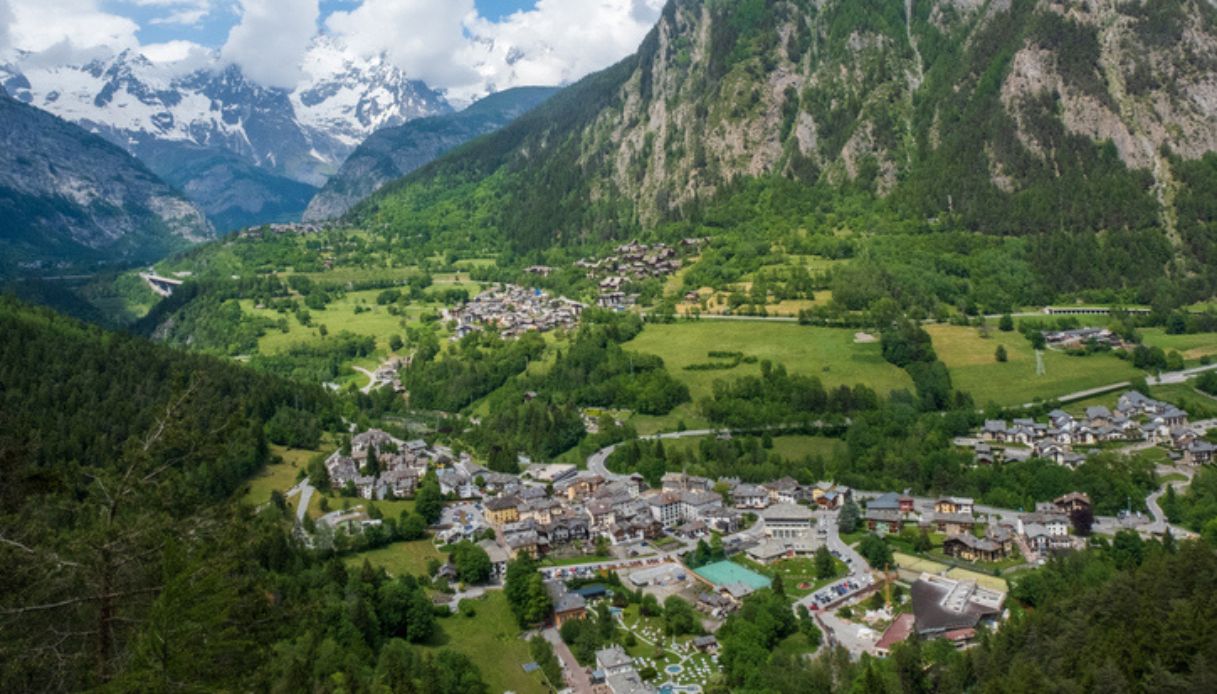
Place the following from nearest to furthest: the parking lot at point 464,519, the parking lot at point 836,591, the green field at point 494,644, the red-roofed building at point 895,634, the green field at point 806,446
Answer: the green field at point 494,644
the red-roofed building at point 895,634
the parking lot at point 836,591
the parking lot at point 464,519
the green field at point 806,446

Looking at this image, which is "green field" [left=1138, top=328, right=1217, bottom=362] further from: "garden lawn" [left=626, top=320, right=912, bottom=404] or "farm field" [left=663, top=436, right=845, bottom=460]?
"farm field" [left=663, top=436, right=845, bottom=460]

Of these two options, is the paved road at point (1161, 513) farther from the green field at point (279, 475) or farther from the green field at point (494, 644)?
the green field at point (279, 475)

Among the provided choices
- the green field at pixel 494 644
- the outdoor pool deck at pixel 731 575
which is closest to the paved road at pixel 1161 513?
the outdoor pool deck at pixel 731 575

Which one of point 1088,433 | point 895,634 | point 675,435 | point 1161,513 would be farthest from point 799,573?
point 1088,433

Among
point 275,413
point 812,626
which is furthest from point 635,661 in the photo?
point 275,413

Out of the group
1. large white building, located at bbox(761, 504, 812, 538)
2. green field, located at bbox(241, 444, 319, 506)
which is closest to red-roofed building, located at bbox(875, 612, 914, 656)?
large white building, located at bbox(761, 504, 812, 538)

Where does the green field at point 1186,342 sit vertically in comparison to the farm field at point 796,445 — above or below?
above

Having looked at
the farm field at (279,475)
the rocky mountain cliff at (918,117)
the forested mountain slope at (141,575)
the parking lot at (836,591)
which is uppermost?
the rocky mountain cliff at (918,117)
